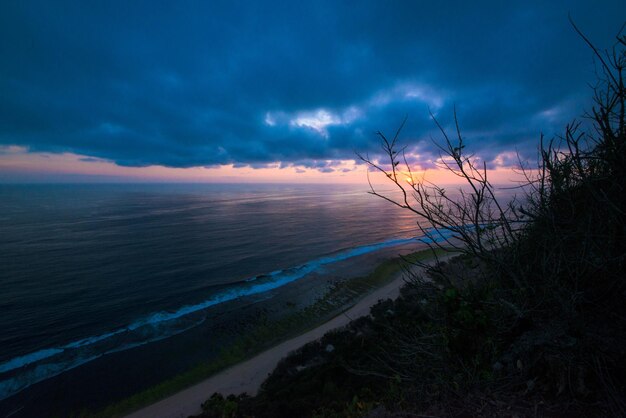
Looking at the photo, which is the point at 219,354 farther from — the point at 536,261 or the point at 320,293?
the point at 536,261

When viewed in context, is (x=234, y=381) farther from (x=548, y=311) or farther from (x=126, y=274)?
(x=126, y=274)

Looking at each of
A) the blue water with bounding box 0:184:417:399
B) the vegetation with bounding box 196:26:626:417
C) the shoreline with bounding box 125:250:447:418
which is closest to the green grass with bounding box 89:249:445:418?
the shoreline with bounding box 125:250:447:418

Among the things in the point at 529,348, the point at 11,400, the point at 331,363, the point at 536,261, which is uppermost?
the point at 536,261

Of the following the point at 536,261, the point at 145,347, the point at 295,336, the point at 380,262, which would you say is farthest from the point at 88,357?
the point at 380,262

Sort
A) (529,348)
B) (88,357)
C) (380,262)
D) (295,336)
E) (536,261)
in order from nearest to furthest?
(529,348), (536,261), (88,357), (295,336), (380,262)

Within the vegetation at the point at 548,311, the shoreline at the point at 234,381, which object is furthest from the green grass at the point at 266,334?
the vegetation at the point at 548,311

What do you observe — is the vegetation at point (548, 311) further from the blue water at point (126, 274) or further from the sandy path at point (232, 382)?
the blue water at point (126, 274)

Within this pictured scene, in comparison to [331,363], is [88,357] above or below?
below
